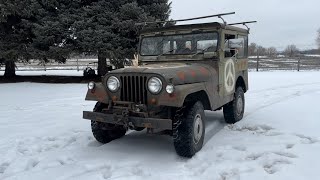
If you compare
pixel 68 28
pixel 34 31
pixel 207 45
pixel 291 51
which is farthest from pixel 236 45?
pixel 291 51

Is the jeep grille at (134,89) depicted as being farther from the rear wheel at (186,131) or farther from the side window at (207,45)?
the side window at (207,45)

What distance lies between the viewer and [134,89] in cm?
556

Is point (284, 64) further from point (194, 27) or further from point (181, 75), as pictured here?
point (181, 75)

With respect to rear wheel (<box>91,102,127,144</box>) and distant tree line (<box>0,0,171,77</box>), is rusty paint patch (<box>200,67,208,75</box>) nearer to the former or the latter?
rear wheel (<box>91,102,127,144</box>)

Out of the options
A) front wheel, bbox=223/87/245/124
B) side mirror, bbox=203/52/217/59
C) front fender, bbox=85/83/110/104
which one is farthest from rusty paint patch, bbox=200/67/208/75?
front wheel, bbox=223/87/245/124

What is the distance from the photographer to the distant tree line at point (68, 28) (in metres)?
14.3

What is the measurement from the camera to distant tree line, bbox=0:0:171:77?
14.3 meters

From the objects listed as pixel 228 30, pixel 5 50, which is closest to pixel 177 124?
pixel 228 30

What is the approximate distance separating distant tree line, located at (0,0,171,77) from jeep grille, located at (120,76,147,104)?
8.79 metres

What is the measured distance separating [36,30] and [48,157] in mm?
9696

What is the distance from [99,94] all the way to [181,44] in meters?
1.87

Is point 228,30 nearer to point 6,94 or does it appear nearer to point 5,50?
point 6,94

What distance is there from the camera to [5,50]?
48.6 feet

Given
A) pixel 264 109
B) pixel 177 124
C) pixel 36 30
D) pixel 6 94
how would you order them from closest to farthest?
pixel 177 124
pixel 264 109
pixel 6 94
pixel 36 30
